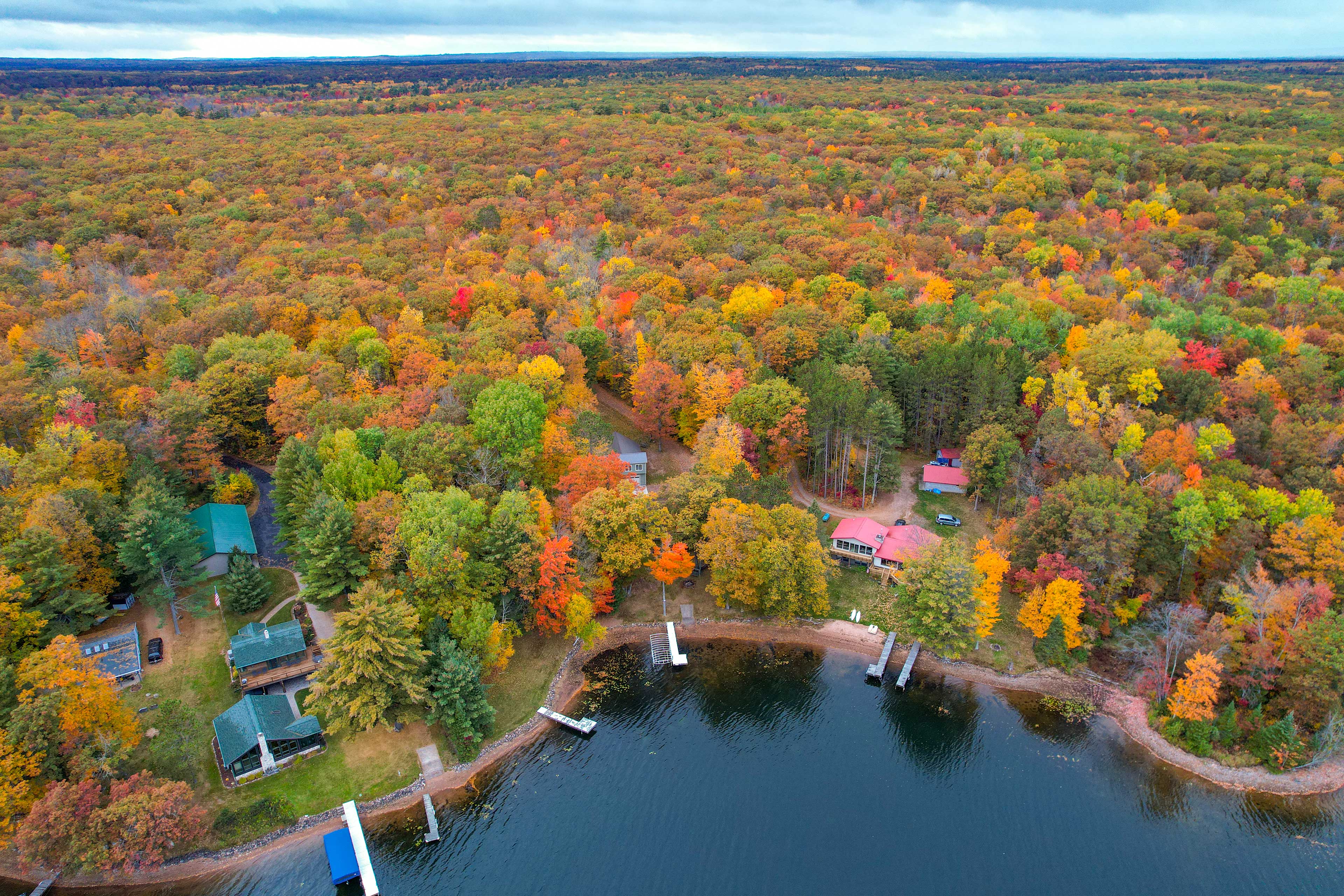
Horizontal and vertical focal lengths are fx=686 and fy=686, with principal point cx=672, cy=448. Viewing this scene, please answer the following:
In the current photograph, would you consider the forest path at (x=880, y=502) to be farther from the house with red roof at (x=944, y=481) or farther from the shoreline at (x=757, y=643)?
the shoreline at (x=757, y=643)

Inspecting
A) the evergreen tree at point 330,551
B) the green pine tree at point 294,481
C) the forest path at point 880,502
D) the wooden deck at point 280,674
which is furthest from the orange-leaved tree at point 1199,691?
the green pine tree at point 294,481

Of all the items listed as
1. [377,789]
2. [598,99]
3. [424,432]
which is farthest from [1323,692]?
[598,99]

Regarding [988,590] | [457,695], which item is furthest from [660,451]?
[457,695]

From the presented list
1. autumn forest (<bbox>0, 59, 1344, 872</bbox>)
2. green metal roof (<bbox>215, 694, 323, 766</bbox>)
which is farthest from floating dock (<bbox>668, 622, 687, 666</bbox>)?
green metal roof (<bbox>215, 694, 323, 766</bbox>)

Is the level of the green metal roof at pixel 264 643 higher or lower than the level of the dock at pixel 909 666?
higher

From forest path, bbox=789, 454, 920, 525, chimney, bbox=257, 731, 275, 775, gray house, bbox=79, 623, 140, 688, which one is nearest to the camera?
chimney, bbox=257, 731, 275, 775

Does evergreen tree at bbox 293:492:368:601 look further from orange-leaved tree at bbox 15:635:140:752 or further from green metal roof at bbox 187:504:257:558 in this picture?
orange-leaved tree at bbox 15:635:140:752

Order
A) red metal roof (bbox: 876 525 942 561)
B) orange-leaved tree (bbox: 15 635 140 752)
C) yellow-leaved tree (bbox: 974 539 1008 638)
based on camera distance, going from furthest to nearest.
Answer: red metal roof (bbox: 876 525 942 561), yellow-leaved tree (bbox: 974 539 1008 638), orange-leaved tree (bbox: 15 635 140 752)
